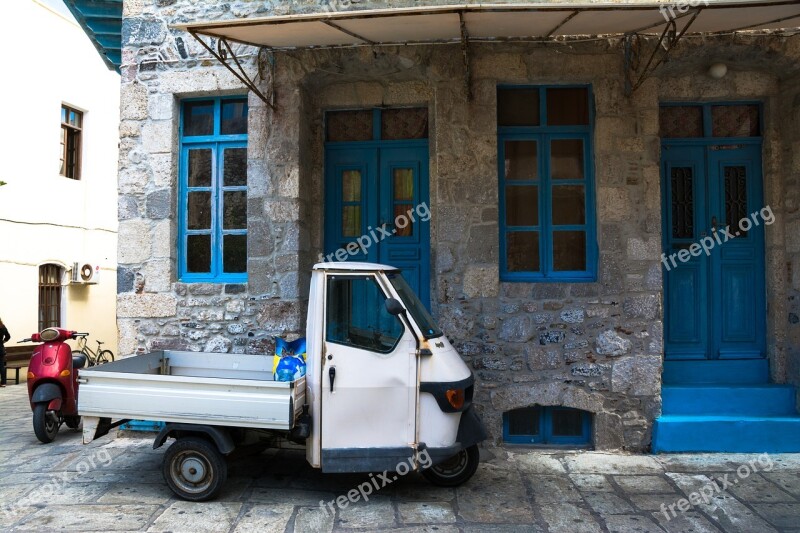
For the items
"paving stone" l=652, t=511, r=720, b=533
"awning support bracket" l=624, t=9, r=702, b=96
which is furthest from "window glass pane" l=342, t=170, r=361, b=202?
"paving stone" l=652, t=511, r=720, b=533

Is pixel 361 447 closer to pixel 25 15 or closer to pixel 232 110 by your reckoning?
pixel 232 110

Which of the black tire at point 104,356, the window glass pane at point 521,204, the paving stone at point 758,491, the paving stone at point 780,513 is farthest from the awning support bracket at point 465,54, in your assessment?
the black tire at point 104,356

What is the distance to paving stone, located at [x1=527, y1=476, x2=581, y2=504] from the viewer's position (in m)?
4.61

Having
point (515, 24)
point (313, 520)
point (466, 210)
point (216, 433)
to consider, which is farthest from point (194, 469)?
point (515, 24)

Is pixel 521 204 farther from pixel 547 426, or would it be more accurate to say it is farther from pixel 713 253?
pixel 547 426

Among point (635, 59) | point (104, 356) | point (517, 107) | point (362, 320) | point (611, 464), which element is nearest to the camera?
point (362, 320)

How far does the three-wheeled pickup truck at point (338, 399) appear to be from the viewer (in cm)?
432

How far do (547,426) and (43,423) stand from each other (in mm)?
4732

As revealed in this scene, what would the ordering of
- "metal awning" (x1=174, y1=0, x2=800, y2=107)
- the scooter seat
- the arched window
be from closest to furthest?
"metal awning" (x1=174, y1=0, x2=800, y2=107)
the scooter seat
the arched window

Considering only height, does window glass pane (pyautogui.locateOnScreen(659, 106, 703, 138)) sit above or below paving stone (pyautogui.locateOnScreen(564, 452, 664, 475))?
above

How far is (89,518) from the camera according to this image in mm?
4223

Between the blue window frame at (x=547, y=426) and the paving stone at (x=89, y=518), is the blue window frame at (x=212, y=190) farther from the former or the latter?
the blue window frame at (x=547, y=426)

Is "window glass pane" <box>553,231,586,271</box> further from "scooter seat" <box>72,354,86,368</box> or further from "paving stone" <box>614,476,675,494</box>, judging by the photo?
"scooter seat" <box>72,354,86,368</box>

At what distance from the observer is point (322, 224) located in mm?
6484
